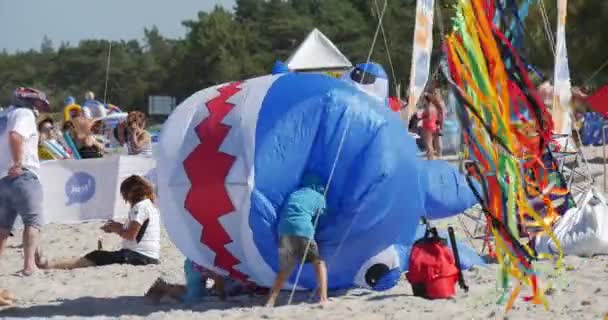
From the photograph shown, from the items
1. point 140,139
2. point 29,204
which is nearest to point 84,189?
point 140,139

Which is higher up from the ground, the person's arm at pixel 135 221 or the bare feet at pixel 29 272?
the person's arm at pixel 135 221

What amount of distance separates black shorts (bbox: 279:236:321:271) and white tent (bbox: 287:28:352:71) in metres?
13.0

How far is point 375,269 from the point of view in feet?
22.8

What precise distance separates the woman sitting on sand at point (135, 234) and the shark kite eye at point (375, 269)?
2.32 meters

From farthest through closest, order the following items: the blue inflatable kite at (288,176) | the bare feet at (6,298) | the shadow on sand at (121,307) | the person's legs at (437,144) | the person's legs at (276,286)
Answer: the person's legs at (437,144) < the bare feet at (6,298) < the shadow on sand at (121,307) < the person's legs at (276,286) < the blue inflatable kite at (288,176)

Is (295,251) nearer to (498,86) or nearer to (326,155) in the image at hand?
(326,155)

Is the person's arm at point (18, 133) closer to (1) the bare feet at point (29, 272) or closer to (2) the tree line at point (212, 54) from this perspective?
(1) the bare feet at point (29, 272)

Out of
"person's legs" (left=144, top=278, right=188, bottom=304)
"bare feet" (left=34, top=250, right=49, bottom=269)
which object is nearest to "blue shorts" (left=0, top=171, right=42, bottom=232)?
"bare feet" (left=34, top=250, right=49, bottom=269)

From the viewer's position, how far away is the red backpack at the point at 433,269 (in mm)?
6766

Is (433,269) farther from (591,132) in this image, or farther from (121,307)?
(591,132)

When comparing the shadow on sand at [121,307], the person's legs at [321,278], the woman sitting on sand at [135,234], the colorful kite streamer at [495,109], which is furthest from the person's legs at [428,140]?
the colorful kite streamer at [495,109]

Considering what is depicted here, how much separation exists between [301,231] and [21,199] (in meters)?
2.79

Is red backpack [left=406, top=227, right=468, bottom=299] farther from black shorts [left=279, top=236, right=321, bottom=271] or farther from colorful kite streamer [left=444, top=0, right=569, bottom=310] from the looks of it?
colorful kite streamer [left=444, top=0, right=569, bottom=310]

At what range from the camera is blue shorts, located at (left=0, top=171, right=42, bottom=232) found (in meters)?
8.34
